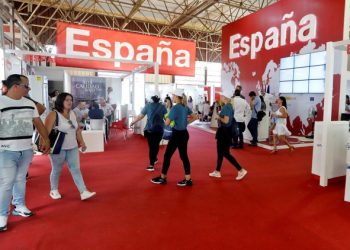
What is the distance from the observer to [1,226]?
2613 millimetres

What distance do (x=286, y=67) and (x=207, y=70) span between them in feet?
44.0

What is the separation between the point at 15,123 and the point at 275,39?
917 cm

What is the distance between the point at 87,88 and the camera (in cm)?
833

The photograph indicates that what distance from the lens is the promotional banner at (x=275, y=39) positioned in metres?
8.09

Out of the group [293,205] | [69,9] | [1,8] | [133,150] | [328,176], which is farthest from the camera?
[69,9]

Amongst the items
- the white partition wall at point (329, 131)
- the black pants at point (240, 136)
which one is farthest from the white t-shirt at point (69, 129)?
the black pants at point (240, 136)

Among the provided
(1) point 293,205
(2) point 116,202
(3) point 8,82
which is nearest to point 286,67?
(1) point 293,205

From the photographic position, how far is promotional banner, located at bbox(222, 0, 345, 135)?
8.09 m

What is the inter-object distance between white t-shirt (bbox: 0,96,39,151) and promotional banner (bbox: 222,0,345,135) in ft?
26.4

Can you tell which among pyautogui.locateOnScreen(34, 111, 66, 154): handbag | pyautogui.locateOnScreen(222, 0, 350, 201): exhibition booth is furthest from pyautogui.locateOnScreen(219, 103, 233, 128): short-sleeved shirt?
pyautogui.locateOnScreen(222, 0, 350, 201): exhibition booth

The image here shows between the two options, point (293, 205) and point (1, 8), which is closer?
point (293, 205)

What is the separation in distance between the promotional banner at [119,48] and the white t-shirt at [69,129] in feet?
18.6

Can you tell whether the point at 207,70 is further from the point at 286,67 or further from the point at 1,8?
the point at 1,8

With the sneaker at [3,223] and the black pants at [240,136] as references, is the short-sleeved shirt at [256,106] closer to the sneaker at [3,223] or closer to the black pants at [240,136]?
the black pants at [240,136]
